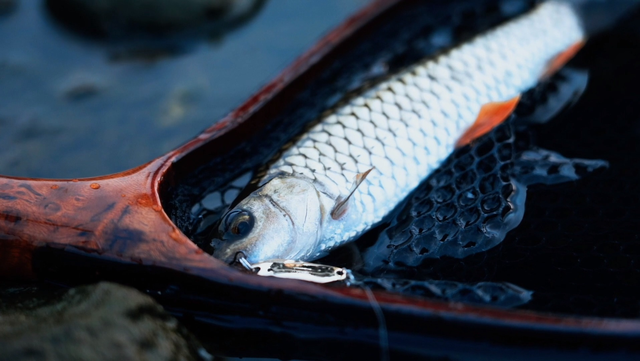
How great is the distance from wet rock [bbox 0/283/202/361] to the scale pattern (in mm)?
625

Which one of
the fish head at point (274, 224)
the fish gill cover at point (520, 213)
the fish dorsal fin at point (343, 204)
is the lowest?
the fish gill cover at point (520, 213)

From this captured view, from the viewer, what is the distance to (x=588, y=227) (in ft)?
5.27

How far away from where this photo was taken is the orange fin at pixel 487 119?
1.98 m

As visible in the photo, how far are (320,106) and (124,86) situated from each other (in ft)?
3.68

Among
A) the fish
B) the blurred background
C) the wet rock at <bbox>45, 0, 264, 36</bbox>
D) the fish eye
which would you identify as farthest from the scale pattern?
the wet rock at <bbox>45, 0, 264, 36</bbox>

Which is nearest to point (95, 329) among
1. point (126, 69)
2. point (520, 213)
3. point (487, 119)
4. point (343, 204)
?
point (343, 204)

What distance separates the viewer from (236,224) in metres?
1.54

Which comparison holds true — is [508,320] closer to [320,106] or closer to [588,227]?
[588,227]

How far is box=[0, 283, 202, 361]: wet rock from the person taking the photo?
3.51 ft

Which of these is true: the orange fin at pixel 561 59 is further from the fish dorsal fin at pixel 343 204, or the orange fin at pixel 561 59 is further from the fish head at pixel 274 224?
the fish head at pixel 274 224

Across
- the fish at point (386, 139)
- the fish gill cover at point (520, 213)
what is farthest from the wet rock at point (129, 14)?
the fish at point (386, 139)

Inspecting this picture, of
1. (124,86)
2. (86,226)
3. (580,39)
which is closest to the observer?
(86,226)

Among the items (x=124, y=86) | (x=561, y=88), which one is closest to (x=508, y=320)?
(x=561, y=88)

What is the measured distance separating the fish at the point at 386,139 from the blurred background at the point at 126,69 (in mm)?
832
